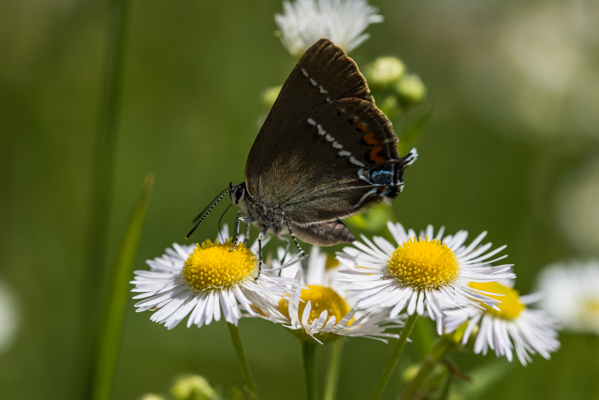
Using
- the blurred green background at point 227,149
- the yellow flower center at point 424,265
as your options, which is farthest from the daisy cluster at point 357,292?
the blurred green background at point 227,149

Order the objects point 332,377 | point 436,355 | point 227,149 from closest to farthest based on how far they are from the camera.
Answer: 1. point 436,355
2. point 332,377
3. point 227,149

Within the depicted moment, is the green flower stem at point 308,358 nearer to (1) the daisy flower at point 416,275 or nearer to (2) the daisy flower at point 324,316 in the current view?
(2) the daisy flower at point 324,316

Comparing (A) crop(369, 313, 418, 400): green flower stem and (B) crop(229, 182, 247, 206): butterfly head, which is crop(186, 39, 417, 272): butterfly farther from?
(A) crop(369, 313, 418, 400): green flower stem

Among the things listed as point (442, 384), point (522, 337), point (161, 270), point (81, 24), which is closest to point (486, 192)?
point (522, 337)

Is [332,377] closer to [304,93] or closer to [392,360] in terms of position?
[392,360]

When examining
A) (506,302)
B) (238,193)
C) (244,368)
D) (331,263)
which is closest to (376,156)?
(331,263)

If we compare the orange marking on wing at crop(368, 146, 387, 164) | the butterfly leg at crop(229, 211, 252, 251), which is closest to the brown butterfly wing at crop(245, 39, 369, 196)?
the butterfly leg at crop(229, 211, 252, 251)

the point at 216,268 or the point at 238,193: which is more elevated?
the point at 238,193
